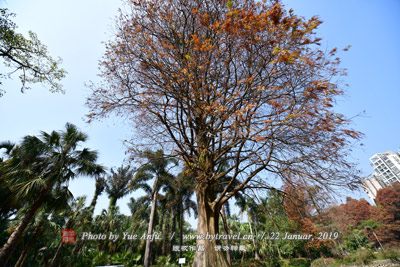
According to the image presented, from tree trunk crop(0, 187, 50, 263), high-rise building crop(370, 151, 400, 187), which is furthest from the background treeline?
high-rise building crop(370, 151, 400, 187)

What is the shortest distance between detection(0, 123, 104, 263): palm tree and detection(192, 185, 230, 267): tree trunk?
6.81 m

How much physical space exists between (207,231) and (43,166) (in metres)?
8.72

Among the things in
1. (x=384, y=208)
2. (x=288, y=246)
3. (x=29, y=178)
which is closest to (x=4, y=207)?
(x=29, y=178)

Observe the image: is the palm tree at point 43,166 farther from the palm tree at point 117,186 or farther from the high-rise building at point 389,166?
the high-rise building at point 389,166

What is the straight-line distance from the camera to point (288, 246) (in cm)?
2578

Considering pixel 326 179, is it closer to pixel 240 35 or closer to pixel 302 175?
pixel 302 175

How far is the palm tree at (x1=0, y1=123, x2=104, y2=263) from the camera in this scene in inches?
276

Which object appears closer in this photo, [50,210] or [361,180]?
[361,180]

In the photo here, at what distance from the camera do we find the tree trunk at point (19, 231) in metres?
6.04

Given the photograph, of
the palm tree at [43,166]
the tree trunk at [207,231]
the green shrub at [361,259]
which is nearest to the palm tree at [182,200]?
the palm tree at [43,166]

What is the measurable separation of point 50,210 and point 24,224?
49.6 inches

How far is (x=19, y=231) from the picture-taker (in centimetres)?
655

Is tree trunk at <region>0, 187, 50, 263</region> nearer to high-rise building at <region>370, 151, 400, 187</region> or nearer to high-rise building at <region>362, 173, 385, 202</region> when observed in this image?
high-rise building at <region>362, 173, 385, 202</region>

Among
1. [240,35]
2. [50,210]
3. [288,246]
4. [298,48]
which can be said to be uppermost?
[240,35]
